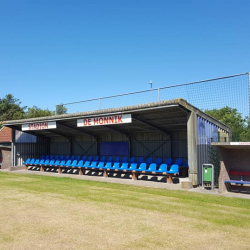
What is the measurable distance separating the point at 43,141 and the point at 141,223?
17447 millimetres

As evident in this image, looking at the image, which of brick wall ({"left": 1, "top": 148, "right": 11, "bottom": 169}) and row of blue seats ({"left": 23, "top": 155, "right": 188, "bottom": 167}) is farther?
brick wall ({"left": 1, "top": 148, "right": 11, "bottom": 169})

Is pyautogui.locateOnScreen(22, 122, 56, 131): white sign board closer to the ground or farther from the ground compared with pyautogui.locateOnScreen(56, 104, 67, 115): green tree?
closer to the ground

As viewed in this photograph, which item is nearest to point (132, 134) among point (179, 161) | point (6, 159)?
point (179, 161)

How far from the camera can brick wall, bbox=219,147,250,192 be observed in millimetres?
10133

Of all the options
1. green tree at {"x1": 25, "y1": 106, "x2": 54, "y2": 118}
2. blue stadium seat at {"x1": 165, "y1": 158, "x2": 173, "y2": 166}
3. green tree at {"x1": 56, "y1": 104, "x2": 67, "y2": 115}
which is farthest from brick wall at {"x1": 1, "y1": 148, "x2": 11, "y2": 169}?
green tree at {"x1": 25, "y1": 106, "x2": 54, "y2": 118}

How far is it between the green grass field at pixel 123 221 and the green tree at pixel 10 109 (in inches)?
1822

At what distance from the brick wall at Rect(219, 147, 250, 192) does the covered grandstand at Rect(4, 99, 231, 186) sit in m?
1.22

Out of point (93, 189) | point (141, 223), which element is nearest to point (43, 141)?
point (93, 189)

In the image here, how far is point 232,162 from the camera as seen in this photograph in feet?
35.1

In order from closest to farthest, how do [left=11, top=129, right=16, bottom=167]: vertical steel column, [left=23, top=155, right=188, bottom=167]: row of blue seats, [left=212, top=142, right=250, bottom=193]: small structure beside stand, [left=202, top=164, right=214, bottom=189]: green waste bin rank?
[left=212, top=142, right=250, bottom=193]: small structure beside stand
[left=202, top=164, right=214, bottom=189]: green waste bin
[left=23, top=155, right=188, bottom=167]: row of blue seats
[left=11, top=129, right=16, bottom=167]: vertical steel column

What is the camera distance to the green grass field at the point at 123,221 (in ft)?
16.0

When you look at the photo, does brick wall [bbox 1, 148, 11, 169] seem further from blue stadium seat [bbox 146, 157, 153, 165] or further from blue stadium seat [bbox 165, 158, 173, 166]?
blue stadium seat [bbox 165, 158, 173, 166]

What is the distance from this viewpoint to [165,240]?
499 centimetres

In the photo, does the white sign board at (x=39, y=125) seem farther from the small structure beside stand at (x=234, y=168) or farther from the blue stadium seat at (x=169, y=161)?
the small structure beside stand at (x=234, y=168)
